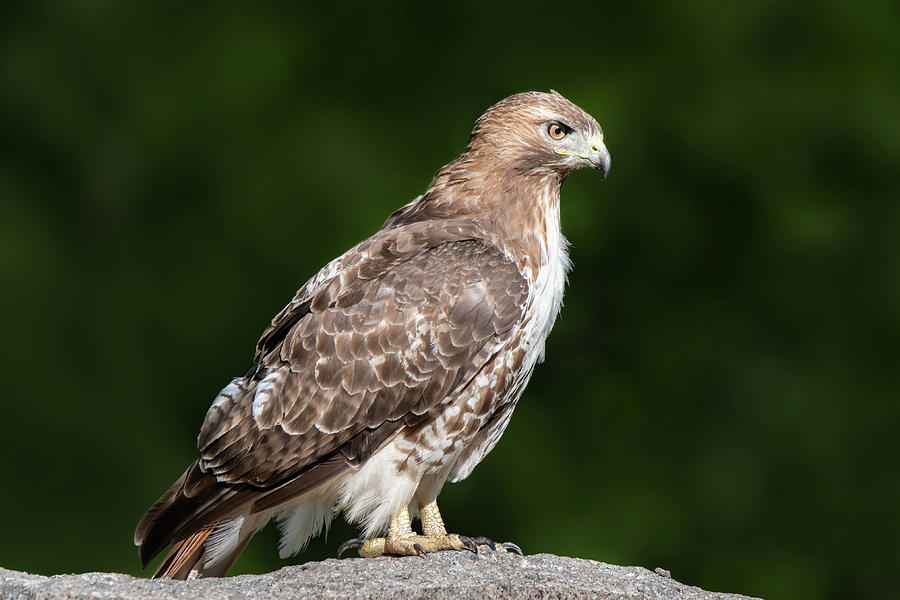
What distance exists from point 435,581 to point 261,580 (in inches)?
16.6

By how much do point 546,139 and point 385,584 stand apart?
143 cm

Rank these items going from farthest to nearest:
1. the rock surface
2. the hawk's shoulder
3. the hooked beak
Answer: the hooked beak, the hawk's shoulder, the rock surface

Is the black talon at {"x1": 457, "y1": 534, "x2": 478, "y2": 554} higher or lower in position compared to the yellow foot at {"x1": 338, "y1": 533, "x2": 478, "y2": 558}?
higher

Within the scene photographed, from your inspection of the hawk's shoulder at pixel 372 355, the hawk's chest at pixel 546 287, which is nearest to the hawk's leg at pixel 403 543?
the hawk's shoulder at pixel 372 355

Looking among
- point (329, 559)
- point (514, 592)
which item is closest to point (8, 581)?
point (329, 559)

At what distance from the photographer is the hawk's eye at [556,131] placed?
10.9 feet

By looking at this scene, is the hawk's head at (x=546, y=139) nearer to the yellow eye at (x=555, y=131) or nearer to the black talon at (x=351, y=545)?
the yellow eye at (x=555, y=131)

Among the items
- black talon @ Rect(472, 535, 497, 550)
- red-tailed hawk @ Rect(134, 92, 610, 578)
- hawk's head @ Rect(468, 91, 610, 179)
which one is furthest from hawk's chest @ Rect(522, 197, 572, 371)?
black talon @ Rect(472, 535, 497, 550)

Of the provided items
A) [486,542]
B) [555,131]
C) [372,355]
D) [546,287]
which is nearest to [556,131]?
[555,131]

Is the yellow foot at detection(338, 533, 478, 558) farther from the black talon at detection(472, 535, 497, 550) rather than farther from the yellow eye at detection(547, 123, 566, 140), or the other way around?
the yellow eye at detection(547, 123, 566, 140)

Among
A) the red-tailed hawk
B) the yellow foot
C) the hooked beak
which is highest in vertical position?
the hooked beak

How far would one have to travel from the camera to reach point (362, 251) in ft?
10.8

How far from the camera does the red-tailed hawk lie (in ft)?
10.1

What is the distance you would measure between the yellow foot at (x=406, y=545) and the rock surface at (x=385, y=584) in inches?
5.5
